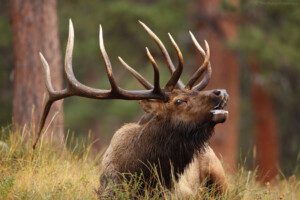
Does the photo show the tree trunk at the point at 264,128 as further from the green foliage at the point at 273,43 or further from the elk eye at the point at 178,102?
the elk eye at the point at 178,102

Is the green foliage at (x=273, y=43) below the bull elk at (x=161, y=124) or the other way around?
below

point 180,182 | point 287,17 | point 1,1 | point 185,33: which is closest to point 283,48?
point 287,17

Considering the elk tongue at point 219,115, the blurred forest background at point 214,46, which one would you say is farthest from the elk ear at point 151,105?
the blurred forest background at point 214,46

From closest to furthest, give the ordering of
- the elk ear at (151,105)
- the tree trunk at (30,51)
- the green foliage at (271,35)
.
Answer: the elk ear at (151,105) → the tree trunk at (30,51) → the green foliage at (271,35)

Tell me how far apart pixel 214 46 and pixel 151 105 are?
10.3 m

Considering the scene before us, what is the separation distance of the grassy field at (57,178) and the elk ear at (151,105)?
0.69 m

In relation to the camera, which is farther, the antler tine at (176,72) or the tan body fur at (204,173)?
the tan body fur at (204,173)

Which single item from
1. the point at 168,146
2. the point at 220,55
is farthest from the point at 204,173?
the point at 220,55

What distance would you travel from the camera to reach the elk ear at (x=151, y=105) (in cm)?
773

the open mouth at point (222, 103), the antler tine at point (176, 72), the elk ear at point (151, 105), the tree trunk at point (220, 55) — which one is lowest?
the tree trunk at point (220, 55)

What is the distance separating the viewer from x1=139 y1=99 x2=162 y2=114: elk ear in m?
7.73

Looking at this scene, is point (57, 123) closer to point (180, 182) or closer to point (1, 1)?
point (180, 182)

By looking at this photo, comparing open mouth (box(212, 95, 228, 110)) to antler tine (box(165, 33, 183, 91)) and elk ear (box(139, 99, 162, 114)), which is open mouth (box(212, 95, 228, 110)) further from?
elk ear (box(139, 99, 162, 114))

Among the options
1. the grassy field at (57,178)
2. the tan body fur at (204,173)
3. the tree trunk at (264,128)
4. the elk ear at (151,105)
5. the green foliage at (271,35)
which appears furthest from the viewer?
the tree trunk at (264,128)
